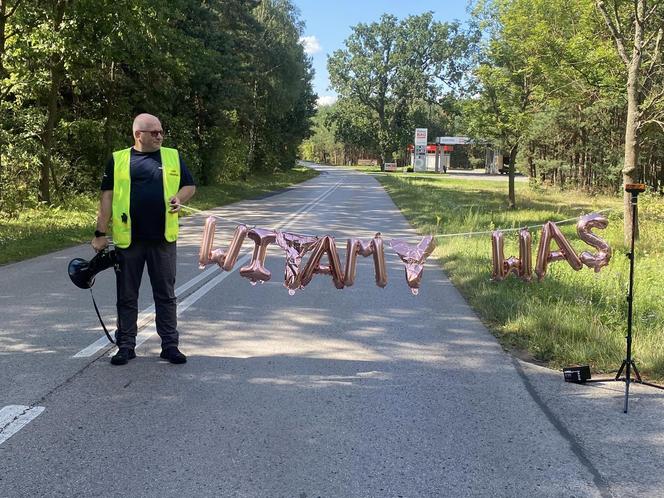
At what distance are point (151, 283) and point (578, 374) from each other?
3.51 m

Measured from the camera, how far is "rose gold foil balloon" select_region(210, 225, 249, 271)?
19.3 ft

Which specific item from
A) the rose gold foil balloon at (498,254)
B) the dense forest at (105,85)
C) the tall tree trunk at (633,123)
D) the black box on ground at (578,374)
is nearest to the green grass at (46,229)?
the dense forest at (105,85)

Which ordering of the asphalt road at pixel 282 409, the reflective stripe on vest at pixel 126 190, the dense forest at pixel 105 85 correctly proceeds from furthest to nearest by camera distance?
the dense forest at pixel 105 85 → the reflective stripe on vest at pixel 126 190 → the asphalt road at pixel 282 409

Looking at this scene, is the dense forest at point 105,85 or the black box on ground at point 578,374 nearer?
the black box on ground at point 578,374

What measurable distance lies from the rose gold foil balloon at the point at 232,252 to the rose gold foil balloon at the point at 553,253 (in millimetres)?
2977

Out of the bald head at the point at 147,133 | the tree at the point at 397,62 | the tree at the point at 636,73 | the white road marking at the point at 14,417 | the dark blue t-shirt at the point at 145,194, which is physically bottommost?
the white road marking at the point at 14,417

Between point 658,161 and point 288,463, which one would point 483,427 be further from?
point 658,161

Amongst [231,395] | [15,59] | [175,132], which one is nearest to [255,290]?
[231,395]

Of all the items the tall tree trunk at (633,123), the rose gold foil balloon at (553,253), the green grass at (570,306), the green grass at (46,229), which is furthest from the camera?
the green grass at (46,229)

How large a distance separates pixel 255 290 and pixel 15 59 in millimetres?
12315

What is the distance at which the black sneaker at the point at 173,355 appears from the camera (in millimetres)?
4988

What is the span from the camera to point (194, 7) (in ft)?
86.4

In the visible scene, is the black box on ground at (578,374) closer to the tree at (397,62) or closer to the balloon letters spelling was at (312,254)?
A: the balloon letters spelling was at (312,254)

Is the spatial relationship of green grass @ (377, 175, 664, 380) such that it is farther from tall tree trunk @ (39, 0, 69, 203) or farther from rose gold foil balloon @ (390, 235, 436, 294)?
tall tree trunk @ (39, 0, 69, 203)
